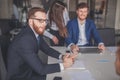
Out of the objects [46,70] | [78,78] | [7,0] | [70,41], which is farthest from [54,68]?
[7,0]

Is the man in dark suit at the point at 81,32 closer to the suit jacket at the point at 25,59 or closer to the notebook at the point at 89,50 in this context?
the notebook at the point at 89,50

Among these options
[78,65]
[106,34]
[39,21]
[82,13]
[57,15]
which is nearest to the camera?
[39,21]

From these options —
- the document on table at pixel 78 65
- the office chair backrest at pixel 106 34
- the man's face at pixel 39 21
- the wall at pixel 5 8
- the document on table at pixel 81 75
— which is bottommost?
the document on table at pixel 81 75

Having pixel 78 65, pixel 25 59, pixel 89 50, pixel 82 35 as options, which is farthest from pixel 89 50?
pixel 25 59

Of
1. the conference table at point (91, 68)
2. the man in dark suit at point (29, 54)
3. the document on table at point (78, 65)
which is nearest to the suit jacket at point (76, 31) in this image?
the conference table at point (91, 68)

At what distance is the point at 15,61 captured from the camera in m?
2.35

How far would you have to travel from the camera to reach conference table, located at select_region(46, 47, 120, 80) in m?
2.16

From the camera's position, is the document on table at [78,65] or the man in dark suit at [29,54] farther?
the document on table at [78,65]

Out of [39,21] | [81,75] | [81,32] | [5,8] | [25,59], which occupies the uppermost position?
[5,8]

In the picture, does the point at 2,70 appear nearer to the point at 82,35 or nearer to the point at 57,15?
the point at 82,35

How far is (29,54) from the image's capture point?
2.20m

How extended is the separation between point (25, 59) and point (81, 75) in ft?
1.71

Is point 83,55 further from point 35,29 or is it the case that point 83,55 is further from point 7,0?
point 7,0

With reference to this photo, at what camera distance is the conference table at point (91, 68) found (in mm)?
2156
